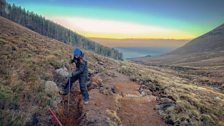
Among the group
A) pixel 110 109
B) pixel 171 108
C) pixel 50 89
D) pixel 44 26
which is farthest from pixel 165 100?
pixel 44 26

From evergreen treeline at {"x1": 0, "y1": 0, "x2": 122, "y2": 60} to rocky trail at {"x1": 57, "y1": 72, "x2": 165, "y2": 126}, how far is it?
286 ft

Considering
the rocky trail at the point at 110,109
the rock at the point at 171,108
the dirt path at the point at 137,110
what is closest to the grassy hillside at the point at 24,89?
the rocky trail at the point at 110,109

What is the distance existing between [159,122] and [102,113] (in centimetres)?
393

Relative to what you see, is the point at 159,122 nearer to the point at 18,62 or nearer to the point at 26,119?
the point at 26,119

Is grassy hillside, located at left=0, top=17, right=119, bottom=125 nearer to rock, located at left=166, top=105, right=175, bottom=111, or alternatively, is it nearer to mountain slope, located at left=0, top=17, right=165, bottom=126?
mountain slope, located at left=0, top=17, right=165, bottom=126

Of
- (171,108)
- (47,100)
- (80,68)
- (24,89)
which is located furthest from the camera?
(171,108)

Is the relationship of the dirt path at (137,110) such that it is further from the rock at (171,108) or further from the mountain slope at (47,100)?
the rock at (171,108)

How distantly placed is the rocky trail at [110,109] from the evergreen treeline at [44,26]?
87.2m

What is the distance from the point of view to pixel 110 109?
14.2 m

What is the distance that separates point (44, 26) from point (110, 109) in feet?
340

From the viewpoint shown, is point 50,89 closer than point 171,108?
Yes

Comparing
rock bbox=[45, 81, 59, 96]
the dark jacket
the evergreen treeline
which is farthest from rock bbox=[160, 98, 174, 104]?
the evergreen treeline

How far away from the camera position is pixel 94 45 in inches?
5369

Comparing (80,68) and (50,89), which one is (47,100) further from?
(80,68)
